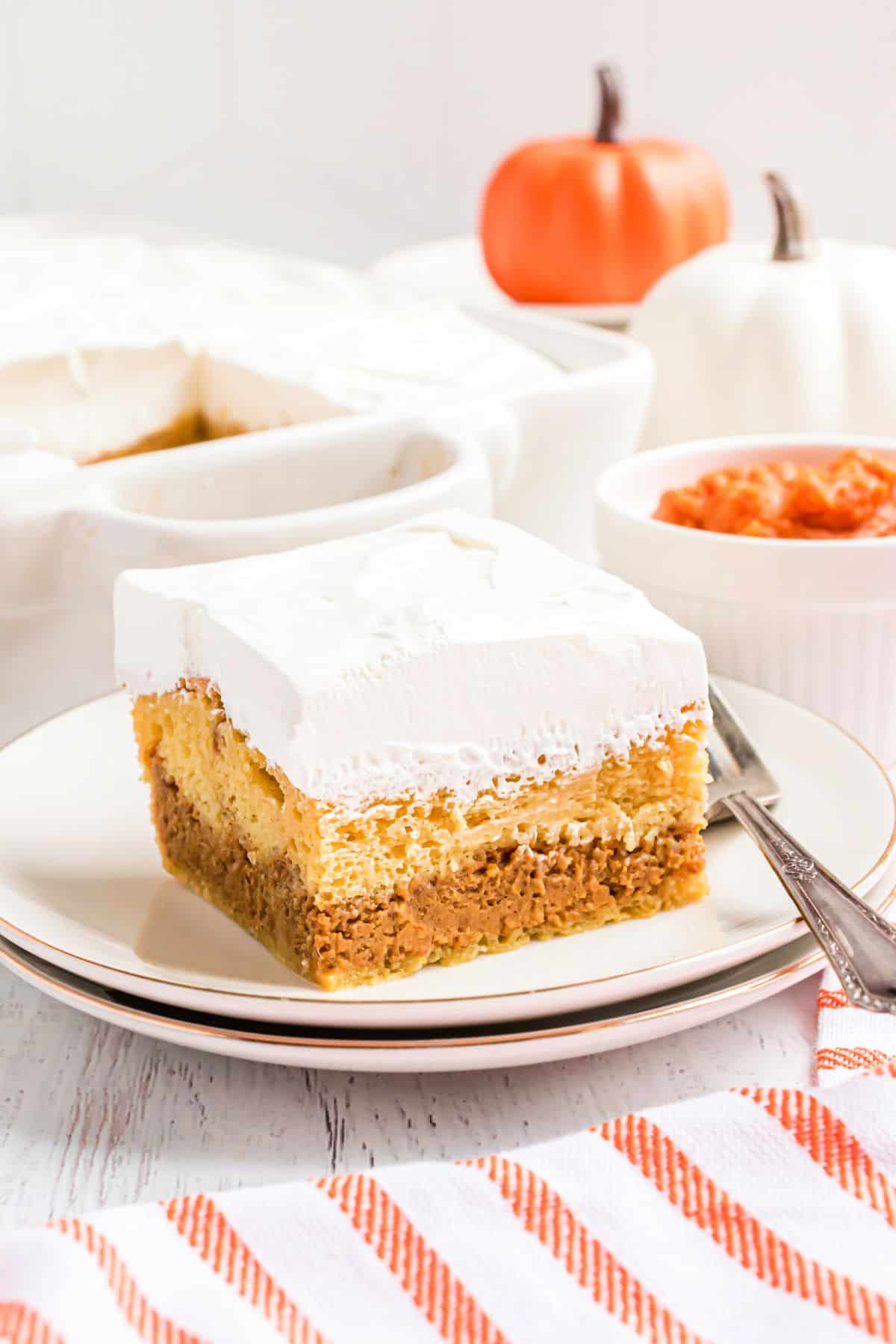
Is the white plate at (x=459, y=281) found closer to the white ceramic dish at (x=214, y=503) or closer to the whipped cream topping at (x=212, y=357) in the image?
the whipped cream topping at (x=212, y=357)

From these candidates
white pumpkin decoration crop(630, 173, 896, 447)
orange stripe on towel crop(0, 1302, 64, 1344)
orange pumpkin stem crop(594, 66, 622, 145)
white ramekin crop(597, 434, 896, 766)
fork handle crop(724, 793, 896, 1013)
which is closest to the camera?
orange stripe on towel crop(0, 1302, 64, 1344)

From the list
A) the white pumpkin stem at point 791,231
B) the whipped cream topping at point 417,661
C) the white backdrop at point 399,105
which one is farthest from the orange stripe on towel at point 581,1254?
the white backdrop at point 399,105

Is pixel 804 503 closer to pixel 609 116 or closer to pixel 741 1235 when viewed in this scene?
pixel 741 1235

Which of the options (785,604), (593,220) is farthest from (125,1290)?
(593,220)

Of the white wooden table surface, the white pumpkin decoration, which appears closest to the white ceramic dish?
the white pumpkin decoration

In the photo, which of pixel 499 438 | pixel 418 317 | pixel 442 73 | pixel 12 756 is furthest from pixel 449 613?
pixel 442 73

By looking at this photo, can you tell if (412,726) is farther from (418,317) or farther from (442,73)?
(442,73)

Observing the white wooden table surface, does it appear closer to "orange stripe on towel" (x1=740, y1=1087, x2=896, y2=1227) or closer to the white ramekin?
"orange stripe on towel" (x1=740, y1=1087, x2=896, y2=1227)
